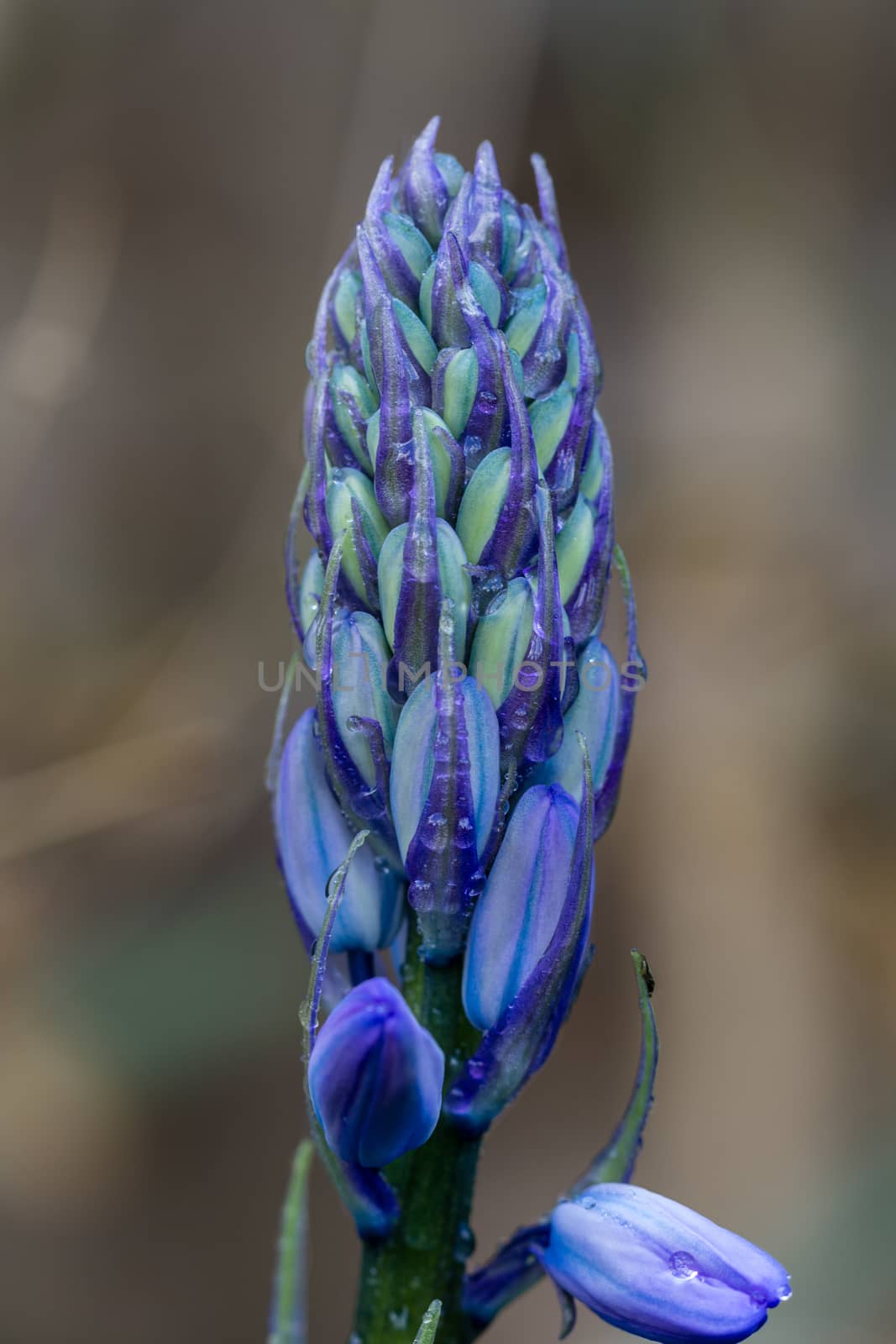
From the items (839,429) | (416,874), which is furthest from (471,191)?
(839,429)

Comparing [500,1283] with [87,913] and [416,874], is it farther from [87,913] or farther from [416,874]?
[87,913]

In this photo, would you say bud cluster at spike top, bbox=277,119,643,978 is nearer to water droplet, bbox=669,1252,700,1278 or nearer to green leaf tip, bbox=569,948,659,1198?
green leaf tip, bbox=569,948,659,1198

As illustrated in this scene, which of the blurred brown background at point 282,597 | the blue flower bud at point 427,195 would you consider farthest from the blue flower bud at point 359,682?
the blurred brown background at point 282,597

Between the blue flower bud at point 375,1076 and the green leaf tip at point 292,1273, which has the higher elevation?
the blue flower bud at point 375,1076

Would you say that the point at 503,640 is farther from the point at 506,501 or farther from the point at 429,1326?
the point at 429,1326

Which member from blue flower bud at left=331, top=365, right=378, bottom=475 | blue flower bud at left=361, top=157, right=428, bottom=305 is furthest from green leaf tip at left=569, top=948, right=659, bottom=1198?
blue flower bud at left=361, top=157, right=428, bottom=305

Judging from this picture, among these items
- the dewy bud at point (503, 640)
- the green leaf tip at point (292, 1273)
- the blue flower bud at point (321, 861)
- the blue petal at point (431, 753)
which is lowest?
the green leaf tip at point (292, 1273)

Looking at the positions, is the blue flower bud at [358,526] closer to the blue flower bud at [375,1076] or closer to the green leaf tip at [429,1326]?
the blue flower bud at [375,1076]
